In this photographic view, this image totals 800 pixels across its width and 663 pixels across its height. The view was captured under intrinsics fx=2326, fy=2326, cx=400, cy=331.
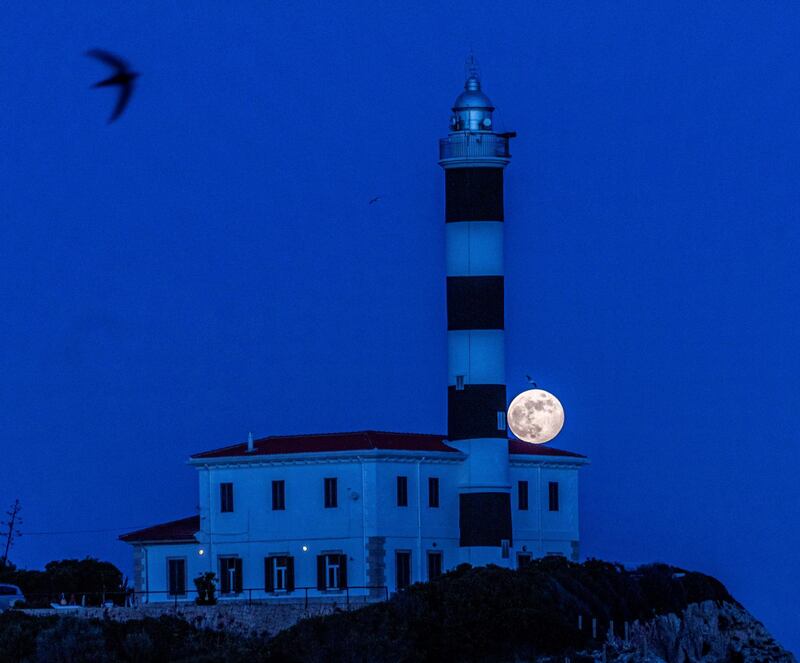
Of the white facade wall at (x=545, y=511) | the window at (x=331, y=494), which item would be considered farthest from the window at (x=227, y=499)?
the white facade wall at (x=545, y=511)

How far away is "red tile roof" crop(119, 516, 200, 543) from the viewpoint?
6028 centimetres

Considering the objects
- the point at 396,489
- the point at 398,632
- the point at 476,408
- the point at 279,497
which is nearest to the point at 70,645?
the point at 398,632

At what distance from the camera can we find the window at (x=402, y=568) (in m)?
57.8

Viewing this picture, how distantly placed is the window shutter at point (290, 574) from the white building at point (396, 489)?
0.08 feet

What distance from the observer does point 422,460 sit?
194 ft

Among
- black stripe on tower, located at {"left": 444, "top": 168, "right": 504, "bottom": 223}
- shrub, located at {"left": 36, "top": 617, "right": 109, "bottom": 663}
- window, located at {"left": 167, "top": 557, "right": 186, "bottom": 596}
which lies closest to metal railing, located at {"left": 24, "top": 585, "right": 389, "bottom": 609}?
window, located at {"left": 167, "top": 557, "right": 186, "bottom": 596}

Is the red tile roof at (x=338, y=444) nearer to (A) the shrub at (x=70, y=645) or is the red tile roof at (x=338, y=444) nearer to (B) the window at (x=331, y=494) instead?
(B) the window at (x=331, y=494)

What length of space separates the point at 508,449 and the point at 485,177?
7.24 meters

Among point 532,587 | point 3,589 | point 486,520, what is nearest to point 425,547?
point 486,520

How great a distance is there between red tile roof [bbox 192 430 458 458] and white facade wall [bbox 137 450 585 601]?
36 cm

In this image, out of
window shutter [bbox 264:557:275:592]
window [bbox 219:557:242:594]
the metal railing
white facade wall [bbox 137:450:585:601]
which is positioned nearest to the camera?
the metal railing

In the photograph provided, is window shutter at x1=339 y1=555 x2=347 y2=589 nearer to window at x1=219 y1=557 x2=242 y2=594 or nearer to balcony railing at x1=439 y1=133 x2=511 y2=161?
window at x1=219 y1=557 x2=242 y2=594

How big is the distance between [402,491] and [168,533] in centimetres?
655

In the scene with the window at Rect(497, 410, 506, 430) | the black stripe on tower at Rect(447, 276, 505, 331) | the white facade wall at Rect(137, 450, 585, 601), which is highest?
the black stripe on tower at Rect(447, 276, 505, 331)
